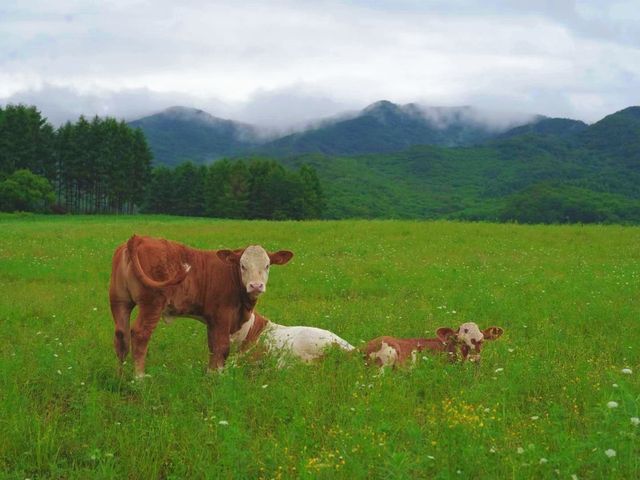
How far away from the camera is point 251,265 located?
9.35 meters

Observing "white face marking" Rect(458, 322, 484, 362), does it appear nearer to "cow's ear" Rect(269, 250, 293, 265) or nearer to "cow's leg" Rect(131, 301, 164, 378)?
"cow's ear" Rect(269, 250, 293, 265)

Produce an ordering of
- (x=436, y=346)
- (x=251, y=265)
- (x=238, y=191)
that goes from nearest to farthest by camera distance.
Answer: (x=251, y=265) → (x=436, y=346) → (x=238, y=191)

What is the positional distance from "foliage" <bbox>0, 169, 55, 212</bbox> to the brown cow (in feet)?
247

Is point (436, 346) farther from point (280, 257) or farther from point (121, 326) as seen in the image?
point (121, 326)

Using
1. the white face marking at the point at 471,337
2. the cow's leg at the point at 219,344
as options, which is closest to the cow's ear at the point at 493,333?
the white face marking at the point at 471,337

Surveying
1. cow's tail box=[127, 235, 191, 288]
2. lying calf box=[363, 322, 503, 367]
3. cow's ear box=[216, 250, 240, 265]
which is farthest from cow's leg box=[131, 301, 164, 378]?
lying calf box=[363, 322, 503, 367]

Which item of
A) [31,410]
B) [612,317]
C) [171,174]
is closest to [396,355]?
[31,410]

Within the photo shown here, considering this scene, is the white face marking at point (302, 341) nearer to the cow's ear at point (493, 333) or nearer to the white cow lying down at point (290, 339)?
the white cow lying down at point (290, 339)

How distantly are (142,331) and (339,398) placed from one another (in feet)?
9.75

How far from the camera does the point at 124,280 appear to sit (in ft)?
29.6

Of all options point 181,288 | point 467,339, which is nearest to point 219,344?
point 181,288

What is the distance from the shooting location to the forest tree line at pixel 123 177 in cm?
8669

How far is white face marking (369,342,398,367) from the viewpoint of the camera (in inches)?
372

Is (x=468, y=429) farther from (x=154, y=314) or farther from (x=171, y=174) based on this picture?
(x=171, y=174)
